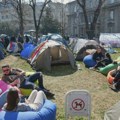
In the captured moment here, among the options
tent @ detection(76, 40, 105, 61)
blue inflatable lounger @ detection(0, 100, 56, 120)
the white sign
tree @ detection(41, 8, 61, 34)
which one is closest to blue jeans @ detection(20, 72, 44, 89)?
blue inflatable lounger @ detection(0, 100, 56, 120)

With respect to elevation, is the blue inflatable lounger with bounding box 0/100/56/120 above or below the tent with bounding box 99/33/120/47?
above

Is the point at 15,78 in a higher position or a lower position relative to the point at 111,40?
higher

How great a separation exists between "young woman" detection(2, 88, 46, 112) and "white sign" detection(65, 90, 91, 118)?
779 mm

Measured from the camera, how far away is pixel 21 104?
5.76m

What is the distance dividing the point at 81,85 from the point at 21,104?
5.17 m

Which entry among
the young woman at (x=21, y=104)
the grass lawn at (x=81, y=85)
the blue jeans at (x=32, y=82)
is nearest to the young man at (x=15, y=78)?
the blue jeans at (x=32, y=82)

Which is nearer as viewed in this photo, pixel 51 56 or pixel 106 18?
pixel 51 56

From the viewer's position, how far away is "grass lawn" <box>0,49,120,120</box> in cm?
790

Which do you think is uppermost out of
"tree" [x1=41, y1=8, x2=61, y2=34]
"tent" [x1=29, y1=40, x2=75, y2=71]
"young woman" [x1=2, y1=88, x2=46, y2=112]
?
"young woman" [x1=2, y1=88, x2=46, y2=112]

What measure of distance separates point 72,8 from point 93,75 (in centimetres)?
5812

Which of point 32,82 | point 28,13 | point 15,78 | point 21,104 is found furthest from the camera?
point 28,13

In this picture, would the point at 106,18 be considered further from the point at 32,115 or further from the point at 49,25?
the point at 32,115

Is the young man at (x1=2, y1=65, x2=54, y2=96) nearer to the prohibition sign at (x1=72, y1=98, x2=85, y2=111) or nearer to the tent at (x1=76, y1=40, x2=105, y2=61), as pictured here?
the prohibition sign at (x1=72, y1=98, x2=85, y2=111)

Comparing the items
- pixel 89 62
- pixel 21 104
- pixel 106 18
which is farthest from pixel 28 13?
pixel 21 104
